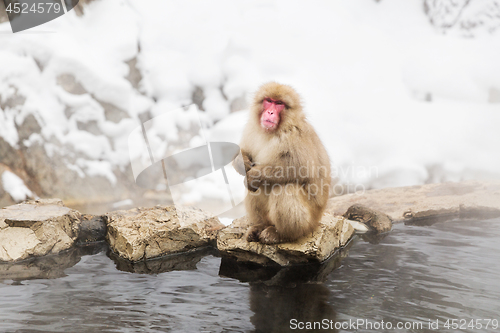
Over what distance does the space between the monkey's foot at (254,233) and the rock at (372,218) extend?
140 centimetres

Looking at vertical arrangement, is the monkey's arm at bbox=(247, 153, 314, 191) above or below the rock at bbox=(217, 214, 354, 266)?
above

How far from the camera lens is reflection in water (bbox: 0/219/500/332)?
209cm

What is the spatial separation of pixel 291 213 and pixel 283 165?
36cm

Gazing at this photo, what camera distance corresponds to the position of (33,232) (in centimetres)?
319

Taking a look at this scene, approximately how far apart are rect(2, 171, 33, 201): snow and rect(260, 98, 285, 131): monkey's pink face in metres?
3.38

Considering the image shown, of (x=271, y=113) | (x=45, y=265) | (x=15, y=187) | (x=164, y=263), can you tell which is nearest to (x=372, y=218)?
(x=271, y=113)

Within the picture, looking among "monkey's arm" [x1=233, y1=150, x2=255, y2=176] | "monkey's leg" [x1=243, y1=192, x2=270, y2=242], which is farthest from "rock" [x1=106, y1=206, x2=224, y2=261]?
"monkey's arm" [x1=233, y1=150, x2=255, y2=176]

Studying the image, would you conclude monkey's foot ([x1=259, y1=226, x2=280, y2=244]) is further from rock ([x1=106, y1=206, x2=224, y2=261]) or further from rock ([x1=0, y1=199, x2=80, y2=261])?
rock ([x1=0, y1=199, x2=80, y2=261])

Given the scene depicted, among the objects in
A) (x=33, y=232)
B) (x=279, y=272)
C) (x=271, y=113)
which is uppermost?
(x=271, y=113)

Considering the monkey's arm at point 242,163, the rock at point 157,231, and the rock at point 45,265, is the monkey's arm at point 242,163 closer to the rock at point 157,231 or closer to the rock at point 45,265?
the rock at point 157,231

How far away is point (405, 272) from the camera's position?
2.79m

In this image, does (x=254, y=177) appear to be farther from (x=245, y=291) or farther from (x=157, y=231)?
(x=157, y=231)

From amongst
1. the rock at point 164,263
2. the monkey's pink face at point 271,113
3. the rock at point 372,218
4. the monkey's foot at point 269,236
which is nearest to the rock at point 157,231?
the rock at point 164,263

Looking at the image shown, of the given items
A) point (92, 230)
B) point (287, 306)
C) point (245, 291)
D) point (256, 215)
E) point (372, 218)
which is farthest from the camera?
point (372, 218)
